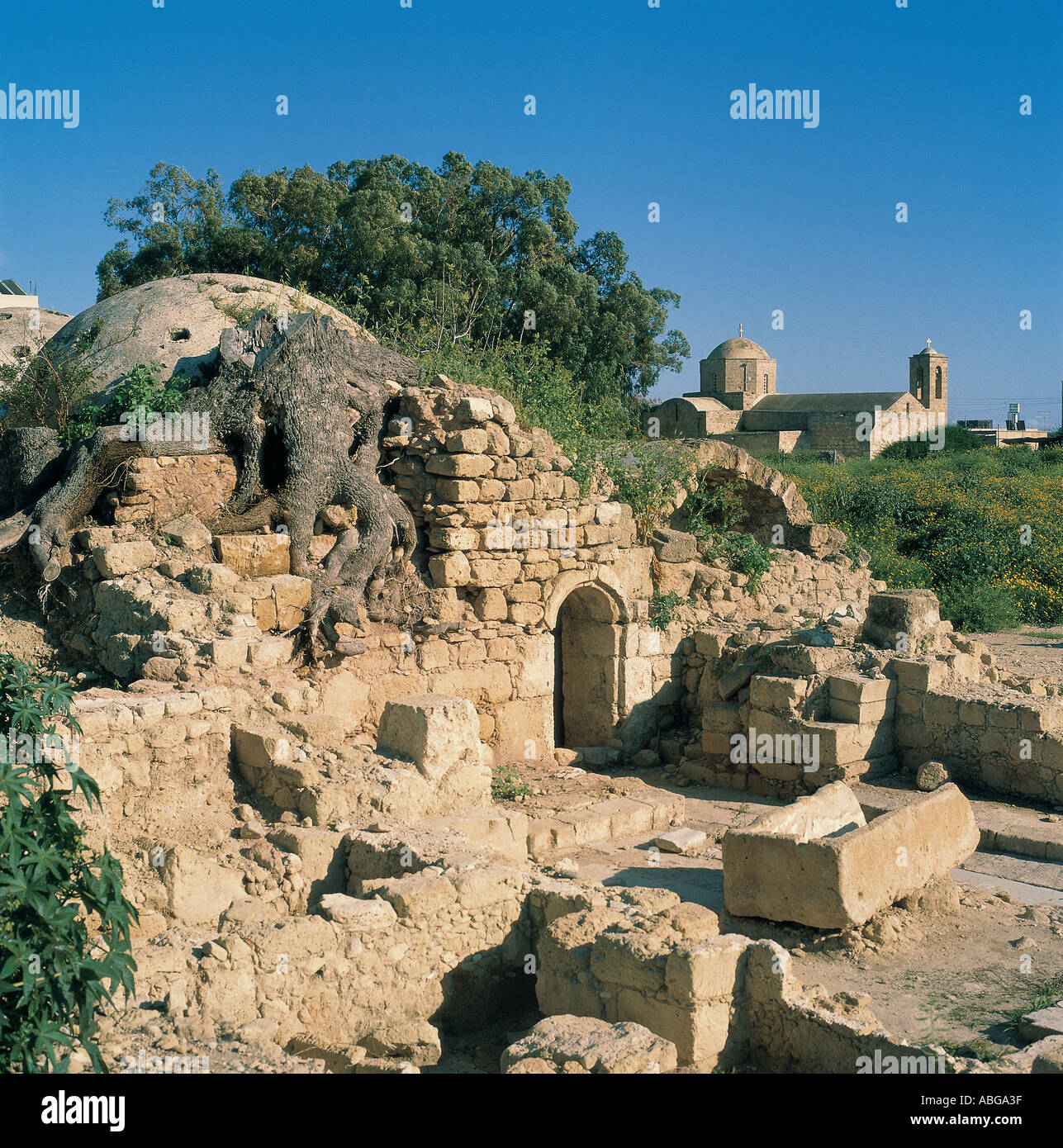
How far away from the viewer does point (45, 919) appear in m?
3.11

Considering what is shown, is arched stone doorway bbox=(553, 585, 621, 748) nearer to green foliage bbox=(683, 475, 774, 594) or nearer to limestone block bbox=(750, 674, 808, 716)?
limestone block bbox=(750, 674, 808, 716)

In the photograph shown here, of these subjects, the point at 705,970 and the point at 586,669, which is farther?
the point at 586,669

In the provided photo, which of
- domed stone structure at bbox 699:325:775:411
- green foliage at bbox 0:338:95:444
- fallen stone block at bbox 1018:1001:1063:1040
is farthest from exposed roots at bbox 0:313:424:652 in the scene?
domed stone structure at bbox 699:325:775:411

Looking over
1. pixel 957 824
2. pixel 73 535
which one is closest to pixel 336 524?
pixel 73 535

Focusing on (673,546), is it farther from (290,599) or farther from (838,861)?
(838,861)

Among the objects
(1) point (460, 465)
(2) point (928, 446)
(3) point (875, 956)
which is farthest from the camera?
(2) point (928, 446)

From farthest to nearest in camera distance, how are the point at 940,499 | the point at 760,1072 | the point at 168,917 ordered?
1. the point at 940,499
2. the point at 168,917
3. the point at 760,1072

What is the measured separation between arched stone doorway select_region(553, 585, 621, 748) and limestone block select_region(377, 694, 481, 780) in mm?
A: 3765

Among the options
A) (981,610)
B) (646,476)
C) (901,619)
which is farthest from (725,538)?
(981,610)

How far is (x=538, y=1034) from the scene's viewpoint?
407 cm

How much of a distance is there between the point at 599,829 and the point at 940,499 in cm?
1365

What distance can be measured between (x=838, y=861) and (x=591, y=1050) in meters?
2.30

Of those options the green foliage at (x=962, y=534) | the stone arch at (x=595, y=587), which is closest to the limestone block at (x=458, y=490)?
the stone arch at (x=595, y=587)
